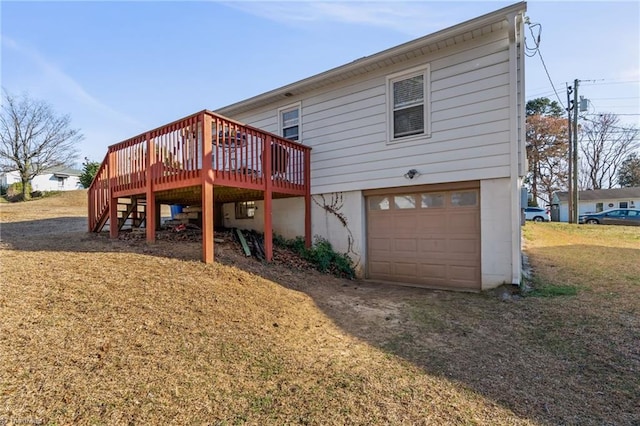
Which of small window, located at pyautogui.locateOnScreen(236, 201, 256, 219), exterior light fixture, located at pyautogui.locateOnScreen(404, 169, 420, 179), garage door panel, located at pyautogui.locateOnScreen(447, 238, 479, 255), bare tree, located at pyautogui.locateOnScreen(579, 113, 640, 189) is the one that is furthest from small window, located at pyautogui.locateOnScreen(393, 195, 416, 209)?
bare tree, located at pyautogui.locateOnScreen(579, 113, 640, 189)

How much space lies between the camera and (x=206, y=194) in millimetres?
5316

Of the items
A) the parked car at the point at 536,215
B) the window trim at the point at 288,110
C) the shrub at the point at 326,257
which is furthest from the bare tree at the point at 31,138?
the parked car at the point at 536,215

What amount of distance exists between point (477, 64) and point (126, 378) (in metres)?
7.01

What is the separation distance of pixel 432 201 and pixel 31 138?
2638 centimetres

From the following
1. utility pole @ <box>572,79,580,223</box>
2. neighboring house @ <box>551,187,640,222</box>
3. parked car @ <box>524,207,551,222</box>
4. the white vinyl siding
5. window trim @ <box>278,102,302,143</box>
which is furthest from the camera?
neighboring house @ <box>551,187,640,222</box>

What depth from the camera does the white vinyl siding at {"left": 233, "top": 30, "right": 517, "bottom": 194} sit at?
5.83 metres

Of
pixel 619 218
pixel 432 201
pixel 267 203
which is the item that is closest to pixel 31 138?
pixel 267 203

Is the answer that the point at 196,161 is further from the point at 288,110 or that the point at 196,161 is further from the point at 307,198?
the point at 288,110

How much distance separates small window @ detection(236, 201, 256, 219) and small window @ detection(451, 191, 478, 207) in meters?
5.25

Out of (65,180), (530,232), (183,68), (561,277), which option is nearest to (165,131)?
(183,68)

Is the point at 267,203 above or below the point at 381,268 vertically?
above

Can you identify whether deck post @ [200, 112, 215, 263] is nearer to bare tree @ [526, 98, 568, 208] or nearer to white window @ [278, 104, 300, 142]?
white window @ [278, 104, 300, 142]

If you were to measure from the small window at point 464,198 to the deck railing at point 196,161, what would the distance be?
11.3 ft

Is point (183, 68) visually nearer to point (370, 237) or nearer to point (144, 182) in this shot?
point (144, 182)
